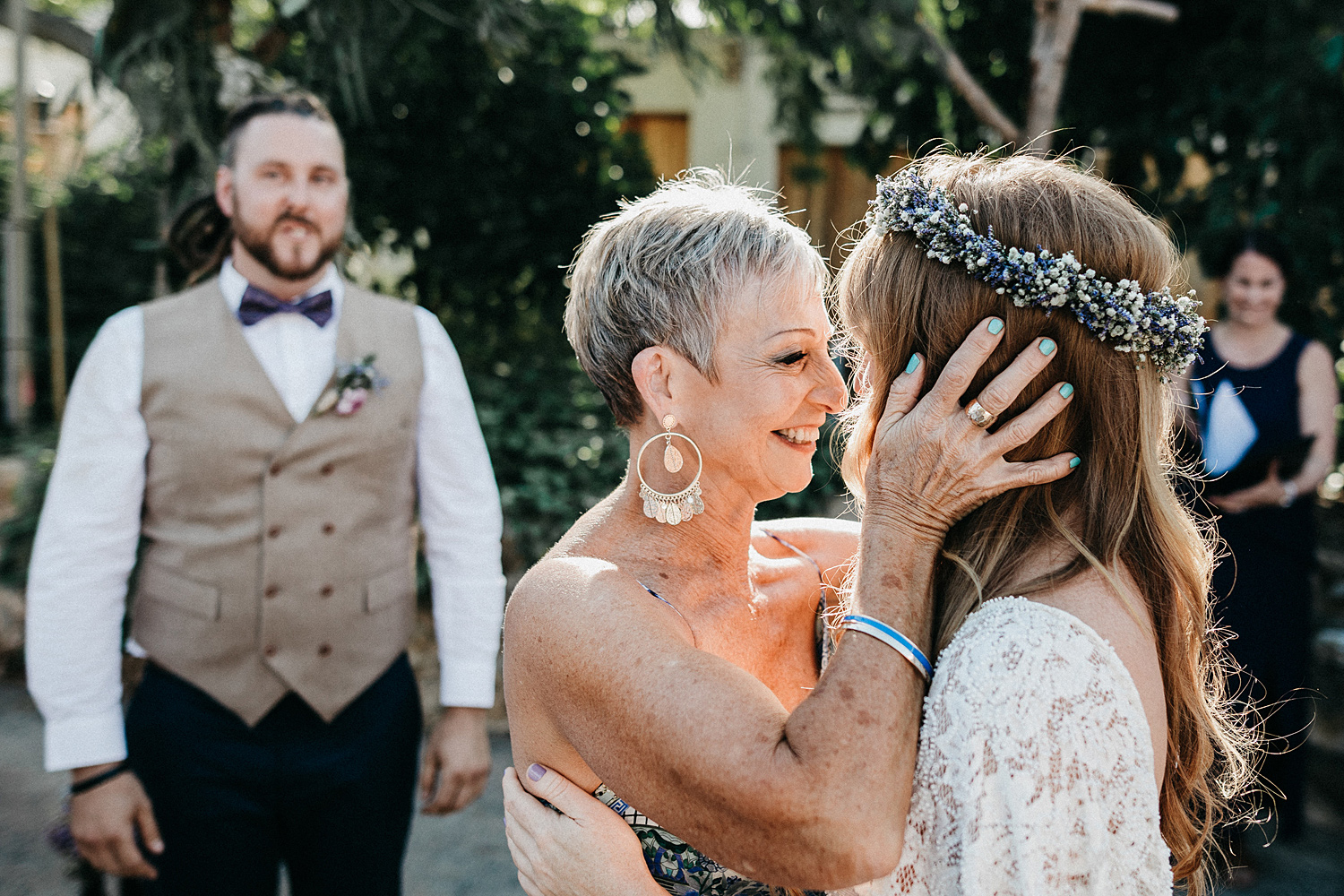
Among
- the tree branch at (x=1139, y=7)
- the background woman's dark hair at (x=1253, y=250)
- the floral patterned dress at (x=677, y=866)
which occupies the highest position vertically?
the tree branch at (x=1139, y=7)

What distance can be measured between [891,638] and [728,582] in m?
0.47

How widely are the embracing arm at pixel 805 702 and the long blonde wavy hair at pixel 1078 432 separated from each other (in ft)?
0.19

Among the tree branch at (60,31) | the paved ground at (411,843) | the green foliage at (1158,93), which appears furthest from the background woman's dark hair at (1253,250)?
the tree branch at (60,31)

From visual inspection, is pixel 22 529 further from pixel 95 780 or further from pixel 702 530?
pixel 702 530

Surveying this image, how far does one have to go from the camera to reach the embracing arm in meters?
1.19

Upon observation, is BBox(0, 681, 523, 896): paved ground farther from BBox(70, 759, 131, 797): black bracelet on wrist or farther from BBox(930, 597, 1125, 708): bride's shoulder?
BBox(930, 597, 1125, 708): bride's shoulder

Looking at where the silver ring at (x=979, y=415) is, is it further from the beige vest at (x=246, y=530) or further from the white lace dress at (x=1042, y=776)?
the beige vest at (x=246, y=530)

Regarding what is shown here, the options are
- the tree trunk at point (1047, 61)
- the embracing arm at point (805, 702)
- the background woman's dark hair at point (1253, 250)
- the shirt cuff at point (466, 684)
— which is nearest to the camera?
the embracing arm at point (805, 702)

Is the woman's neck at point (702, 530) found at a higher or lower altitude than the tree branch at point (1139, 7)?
lower

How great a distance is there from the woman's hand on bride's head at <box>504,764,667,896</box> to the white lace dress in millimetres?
455

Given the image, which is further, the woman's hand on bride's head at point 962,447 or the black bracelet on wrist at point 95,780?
the black bracelet on wrist at point 95,780

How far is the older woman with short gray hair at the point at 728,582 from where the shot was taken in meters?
1.21

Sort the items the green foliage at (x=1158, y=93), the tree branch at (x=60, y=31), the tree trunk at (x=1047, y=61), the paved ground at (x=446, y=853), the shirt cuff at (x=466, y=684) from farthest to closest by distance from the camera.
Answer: the tree branch at (x=60, y=31)
the green foliage at (x=1158, y=93)
the tree trunk at (x=1047, y=61)
the paved ground at (x=446, y=853)
the shirt cuff at (x=466, y=684)

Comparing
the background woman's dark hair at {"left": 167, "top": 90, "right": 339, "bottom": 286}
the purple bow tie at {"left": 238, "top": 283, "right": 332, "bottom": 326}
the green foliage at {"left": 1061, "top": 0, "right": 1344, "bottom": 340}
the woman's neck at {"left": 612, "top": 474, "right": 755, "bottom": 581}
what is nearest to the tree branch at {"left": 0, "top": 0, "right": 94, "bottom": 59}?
the background woman's dark hair at {"left": 167, "top": 90, "right": 339, "bottom": 286}
